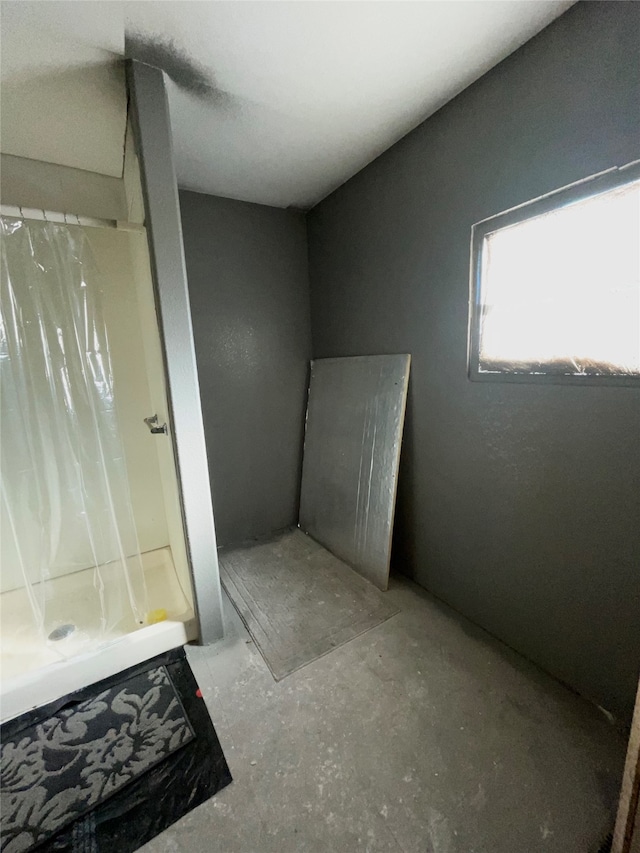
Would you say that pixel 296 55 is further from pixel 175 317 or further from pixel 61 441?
pixel 61 441

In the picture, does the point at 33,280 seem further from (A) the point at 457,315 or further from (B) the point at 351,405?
(A) the point at 457,315

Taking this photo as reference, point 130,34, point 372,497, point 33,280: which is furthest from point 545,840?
point 130,34

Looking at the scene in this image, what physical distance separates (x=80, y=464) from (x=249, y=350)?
3.94 feet

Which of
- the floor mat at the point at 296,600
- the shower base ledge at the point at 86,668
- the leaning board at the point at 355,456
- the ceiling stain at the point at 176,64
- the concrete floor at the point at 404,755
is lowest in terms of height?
the floor mat at the point at 296,600

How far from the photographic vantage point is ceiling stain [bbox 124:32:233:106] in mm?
1075

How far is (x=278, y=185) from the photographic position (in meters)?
2.00

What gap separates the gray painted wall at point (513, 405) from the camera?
1047 millimetres

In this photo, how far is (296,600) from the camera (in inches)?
72.2

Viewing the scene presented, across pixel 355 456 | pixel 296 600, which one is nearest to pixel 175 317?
pixel 355 456

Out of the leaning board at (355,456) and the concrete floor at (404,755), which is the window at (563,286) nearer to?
the leaning board at (355,456)

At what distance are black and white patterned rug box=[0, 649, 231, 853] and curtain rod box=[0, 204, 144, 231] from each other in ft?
A: 6.01

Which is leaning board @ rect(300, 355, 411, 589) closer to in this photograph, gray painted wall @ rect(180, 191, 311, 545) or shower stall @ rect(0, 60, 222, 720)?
gray painted wall @ rect(180, 191, 311, 545)

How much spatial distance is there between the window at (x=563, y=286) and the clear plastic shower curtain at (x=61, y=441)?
1665mm

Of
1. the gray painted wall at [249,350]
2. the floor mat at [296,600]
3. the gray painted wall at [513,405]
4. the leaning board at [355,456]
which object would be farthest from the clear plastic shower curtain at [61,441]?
the gray painted wall at [513,405]
